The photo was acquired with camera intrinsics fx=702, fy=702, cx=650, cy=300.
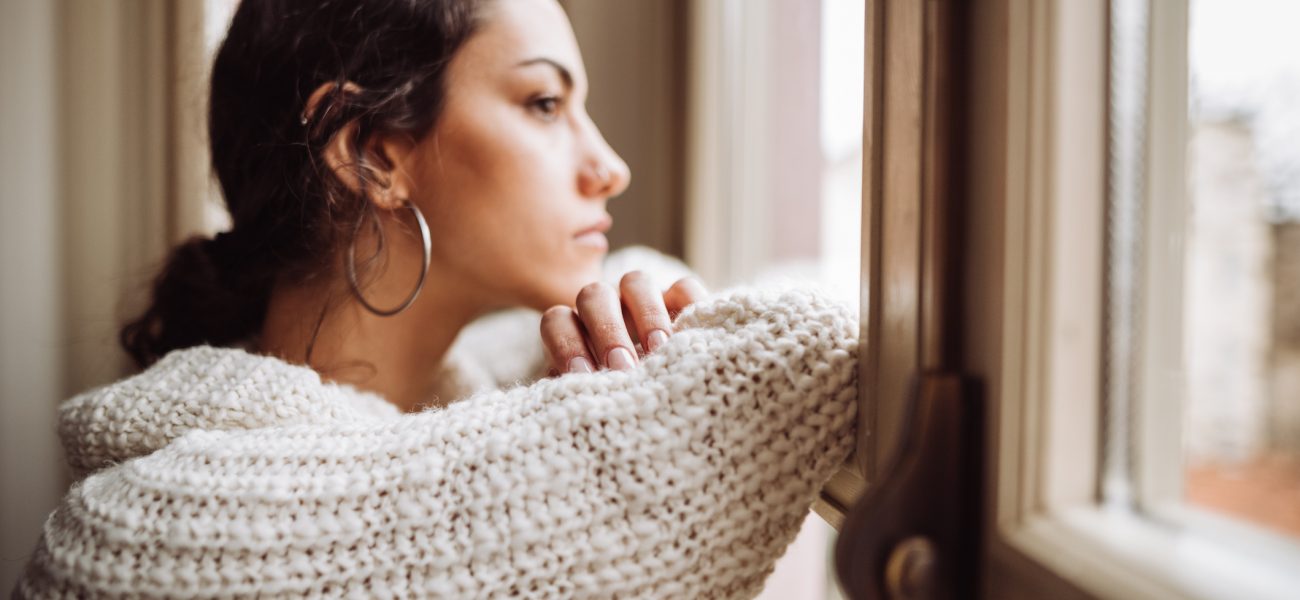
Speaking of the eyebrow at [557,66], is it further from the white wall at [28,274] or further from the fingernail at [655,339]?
the white wall at [28,274]

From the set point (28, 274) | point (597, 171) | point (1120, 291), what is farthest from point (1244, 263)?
point (28, 274)

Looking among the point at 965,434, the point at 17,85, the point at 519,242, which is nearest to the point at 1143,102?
the point at 965,434

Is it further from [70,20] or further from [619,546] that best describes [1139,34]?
[70,20]

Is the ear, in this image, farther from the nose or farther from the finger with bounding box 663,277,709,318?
the finger with bounding box 663,277,709,318

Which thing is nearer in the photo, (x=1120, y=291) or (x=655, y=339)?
(x=1120, y=291)

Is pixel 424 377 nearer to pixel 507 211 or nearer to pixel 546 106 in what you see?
pixel 507 211

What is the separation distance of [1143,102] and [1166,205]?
5cm

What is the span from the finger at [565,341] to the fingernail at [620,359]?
0.09 ft

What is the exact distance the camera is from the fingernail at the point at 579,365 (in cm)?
58

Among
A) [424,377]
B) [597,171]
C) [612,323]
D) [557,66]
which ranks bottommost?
[424,377]

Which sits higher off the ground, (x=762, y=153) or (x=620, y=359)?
(x=762, y=153)

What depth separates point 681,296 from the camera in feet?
2.13

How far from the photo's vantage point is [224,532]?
448mm

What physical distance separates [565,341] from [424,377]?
12.0 inches
